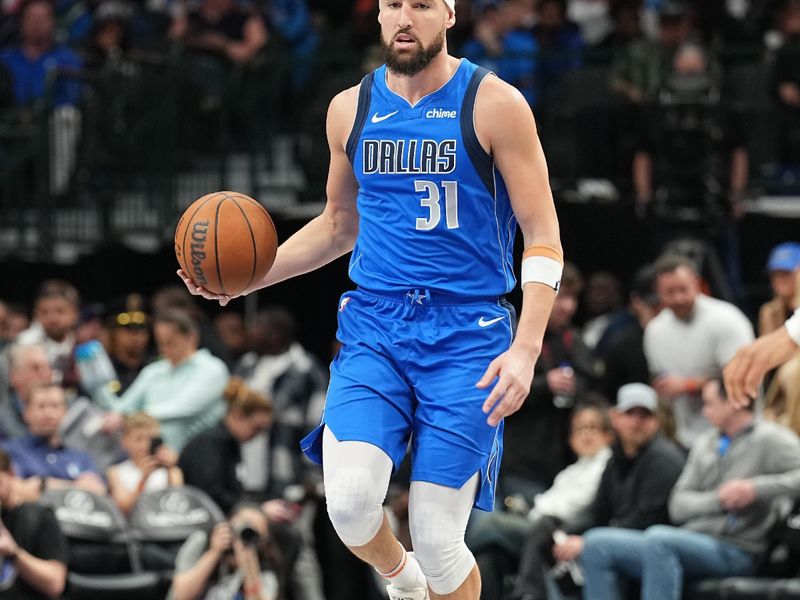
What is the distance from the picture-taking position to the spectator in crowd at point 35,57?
44.5 feet

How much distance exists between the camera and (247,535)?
941cm

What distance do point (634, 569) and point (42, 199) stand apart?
19.6 ft

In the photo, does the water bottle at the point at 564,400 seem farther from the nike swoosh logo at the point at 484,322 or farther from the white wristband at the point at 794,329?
the white wristband at the point at 794,329

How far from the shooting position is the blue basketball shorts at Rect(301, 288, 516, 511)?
5652mm

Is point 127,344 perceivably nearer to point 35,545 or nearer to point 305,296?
point 35,545

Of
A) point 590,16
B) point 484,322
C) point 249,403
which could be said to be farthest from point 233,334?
point 484,322

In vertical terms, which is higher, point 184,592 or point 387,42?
point 387,42

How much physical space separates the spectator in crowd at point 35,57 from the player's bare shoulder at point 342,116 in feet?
25.7

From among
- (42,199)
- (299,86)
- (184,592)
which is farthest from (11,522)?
(299,86)

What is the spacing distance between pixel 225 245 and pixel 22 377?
4883 mm

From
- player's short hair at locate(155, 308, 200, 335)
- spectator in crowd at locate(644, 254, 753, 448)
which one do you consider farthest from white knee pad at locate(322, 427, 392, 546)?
player's short hair at locate(155, 308, 200, 335)

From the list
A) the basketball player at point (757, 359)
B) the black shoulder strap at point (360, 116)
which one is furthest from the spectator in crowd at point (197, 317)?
the basketball player at point (757, 359)

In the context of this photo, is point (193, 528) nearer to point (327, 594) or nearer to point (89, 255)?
point (327, 594)

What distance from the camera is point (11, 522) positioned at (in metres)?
9.12
